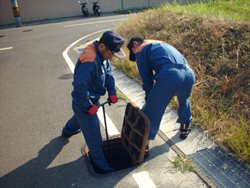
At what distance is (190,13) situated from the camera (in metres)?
10.1

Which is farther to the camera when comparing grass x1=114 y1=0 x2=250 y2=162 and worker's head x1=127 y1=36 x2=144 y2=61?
grass x1=114 y1=0 x2=250 y2=162

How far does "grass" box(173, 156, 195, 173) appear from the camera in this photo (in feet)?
14.1

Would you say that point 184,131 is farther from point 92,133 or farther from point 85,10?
point 85,10

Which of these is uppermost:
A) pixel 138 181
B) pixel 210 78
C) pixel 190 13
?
pixel 190 13

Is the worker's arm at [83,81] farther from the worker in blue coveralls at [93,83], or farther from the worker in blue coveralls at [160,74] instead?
the worker in blue coveralls at [160,74]

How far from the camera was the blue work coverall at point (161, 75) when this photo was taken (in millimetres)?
4371

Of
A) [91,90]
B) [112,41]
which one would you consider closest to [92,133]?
[91,90]

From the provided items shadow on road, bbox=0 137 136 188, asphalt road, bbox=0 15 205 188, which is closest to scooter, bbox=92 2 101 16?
asphalt road, bbox=0 15 205 188

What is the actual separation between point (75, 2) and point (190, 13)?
14220mm

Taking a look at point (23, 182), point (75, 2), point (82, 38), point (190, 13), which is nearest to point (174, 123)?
point (23, 182)

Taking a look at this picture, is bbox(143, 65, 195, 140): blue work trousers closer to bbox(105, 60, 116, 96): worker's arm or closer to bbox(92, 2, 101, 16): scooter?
bbox(105, 60, 116, 96): worker's arm

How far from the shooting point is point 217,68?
667cm

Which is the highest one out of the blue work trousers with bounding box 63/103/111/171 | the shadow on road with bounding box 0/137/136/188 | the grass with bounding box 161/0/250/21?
the grass with bounding box 161/0/250/21

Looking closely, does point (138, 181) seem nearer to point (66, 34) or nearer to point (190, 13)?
point (190, 13)
